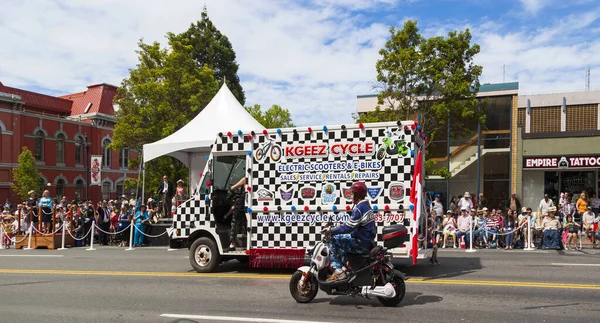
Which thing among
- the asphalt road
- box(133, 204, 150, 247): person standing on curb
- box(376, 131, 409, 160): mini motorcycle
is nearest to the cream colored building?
box(133, 204, 150, 247): person standing on curb

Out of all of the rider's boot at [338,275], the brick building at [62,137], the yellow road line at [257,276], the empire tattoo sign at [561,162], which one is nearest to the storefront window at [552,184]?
the empire tattoo sign at [561,162]

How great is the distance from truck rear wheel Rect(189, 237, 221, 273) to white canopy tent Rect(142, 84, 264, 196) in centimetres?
644

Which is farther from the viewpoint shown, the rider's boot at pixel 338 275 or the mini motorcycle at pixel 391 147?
the mini motorcycle at pixel 391 147

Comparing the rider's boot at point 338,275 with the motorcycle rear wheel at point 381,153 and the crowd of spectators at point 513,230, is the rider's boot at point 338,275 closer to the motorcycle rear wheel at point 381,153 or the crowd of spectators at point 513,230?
the motorcycle rear wheel at point 381,153

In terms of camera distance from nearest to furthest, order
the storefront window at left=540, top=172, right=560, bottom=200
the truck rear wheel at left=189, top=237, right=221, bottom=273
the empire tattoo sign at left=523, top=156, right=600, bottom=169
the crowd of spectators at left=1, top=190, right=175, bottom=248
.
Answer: the truck rear wheel at left=189, top=237, right=221, bottom=273 → the crowd of spectators at left=1, top=190, right=175, bottom=248 → the empire tattoo sign at left=523, top=156, right=600, bottom=169 → the storefront window at left=540, top=172, right=560, bottom=200

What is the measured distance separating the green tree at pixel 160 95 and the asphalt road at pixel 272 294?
48.3 feet

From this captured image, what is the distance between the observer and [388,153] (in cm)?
945

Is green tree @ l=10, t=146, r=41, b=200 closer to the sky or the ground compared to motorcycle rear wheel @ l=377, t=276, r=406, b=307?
closer to the sky

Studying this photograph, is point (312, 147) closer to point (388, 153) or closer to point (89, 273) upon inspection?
point (388, 153)

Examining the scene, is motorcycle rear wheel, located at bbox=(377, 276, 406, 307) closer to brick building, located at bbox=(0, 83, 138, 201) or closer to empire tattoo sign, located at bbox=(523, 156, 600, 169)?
empire tattoo sign, located at bbox=(523, 156, 600, 169)

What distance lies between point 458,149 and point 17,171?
35995 mm

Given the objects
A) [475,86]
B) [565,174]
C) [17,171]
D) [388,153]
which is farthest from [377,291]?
[17,171]

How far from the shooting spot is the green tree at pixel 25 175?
139ft

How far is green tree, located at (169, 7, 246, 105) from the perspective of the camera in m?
42.3
